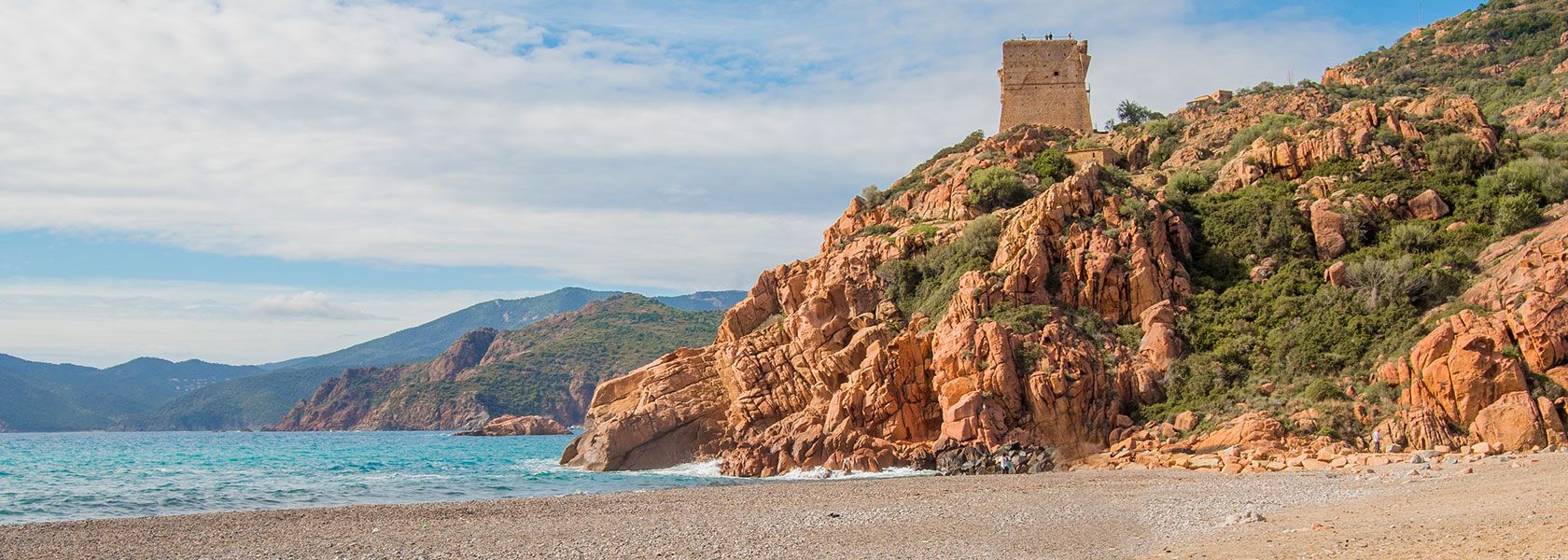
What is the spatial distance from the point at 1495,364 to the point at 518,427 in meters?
89.0

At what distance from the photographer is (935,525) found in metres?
19.3

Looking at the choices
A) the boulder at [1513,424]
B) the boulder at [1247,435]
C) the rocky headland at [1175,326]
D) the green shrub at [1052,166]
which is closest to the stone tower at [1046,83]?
the green shrub at [1052,166]

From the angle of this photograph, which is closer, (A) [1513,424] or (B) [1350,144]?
(A) [1513,424]

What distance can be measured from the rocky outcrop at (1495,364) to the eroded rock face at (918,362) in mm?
7434

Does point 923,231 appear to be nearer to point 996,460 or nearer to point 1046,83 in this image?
point 996,460

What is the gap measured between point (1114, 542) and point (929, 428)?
20.0m

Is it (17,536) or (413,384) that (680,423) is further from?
(413,384)

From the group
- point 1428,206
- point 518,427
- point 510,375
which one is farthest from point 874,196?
point 510,375

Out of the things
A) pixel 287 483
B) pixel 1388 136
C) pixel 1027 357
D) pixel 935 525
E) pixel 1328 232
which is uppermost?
pixel 1388 136

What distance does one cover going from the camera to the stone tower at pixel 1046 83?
63406mm

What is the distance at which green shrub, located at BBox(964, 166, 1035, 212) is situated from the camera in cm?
4744

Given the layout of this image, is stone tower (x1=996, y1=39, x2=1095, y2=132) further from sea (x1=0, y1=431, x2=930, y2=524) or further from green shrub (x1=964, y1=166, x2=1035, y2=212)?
sea (x1=0, y1=431, x2=930, y2=524)

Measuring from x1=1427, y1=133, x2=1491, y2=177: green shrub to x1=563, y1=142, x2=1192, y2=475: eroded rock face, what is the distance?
960 centimetres

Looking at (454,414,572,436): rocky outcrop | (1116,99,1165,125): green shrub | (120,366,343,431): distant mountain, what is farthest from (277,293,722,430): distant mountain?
(1116,99,1165,125): green shrub
